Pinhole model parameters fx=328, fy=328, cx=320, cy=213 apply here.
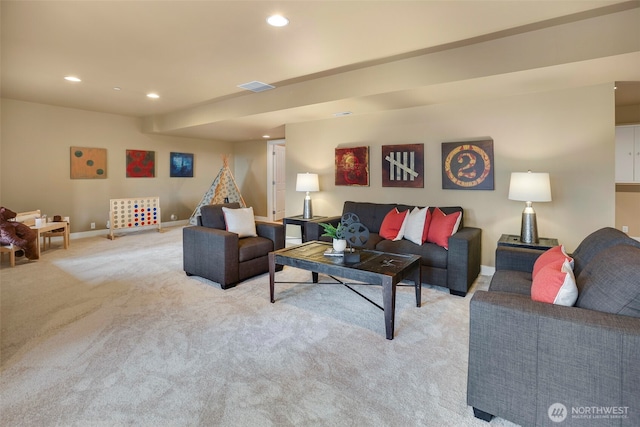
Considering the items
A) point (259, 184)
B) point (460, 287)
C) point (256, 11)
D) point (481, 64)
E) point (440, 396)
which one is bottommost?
point (440, 396)

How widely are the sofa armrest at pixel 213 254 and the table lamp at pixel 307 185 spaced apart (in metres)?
1.87

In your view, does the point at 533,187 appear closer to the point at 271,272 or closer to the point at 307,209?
the point at 271,272

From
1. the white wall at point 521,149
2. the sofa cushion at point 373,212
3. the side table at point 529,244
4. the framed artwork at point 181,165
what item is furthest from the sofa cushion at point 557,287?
the framed artwork at point 181,165

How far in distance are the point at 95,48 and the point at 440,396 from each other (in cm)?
409

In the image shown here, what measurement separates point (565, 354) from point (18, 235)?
19.2 feet

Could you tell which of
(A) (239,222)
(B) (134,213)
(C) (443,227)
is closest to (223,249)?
(A) (239,222)

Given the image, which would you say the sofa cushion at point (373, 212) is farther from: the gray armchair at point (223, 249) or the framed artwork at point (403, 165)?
the gray armchair at point (223, 249)

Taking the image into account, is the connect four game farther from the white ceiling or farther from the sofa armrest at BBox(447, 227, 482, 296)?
the sofa armrest at BBox(447, 227, 482, 296)

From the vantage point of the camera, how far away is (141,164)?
7.04 meters

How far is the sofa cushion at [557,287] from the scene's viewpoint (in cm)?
156

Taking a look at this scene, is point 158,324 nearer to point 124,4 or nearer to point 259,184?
point 124,4

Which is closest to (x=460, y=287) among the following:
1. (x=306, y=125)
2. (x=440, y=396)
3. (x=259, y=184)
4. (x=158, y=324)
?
(x=440, y=396)

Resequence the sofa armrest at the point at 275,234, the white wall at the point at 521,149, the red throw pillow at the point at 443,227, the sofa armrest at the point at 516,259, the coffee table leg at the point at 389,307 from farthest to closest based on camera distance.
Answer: the sofa armrest at the point at 275,234 < the red throw pillow at the point at 443,227 < the white wall at the point at 521,149 < the sofa armrest at the point at 516,259 < the coffee table leg at the point at 389,307

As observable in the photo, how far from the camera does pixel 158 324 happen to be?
260cm
